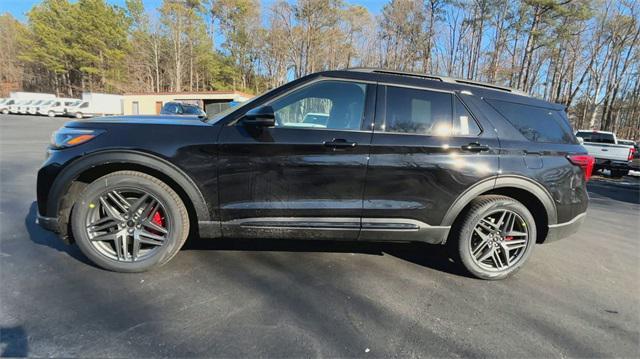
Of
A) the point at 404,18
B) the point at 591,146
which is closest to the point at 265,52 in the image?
the point at 404,18

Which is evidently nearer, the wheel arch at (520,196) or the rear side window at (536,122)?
the wheel arch at (520,196)

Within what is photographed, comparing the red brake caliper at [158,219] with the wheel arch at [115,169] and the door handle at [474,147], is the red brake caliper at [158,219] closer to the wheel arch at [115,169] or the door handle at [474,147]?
the wheel arch at [115,169]

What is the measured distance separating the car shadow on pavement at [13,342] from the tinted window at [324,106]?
2159 millimetres

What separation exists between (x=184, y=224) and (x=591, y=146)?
50.0ft

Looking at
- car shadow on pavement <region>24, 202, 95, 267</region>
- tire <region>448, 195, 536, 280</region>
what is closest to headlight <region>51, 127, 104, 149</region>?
car shadow on pavement <region>24, 202, 95, 267</region>

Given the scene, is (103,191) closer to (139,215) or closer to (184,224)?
(139,215)

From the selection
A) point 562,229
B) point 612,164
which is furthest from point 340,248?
point 612,164

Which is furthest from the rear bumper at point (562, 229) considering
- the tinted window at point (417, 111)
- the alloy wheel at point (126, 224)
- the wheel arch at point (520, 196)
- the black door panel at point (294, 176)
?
the alloy wheel at point (126, 224)

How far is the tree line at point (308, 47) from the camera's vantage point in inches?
1156

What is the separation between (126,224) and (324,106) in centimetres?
197

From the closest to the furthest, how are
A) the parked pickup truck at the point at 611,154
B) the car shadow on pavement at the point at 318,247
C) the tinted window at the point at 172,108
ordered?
the car shadow on pavement at the point at 318,247
the parked pickup truck at the point at 611,154
the tinted window at the point at 172,108

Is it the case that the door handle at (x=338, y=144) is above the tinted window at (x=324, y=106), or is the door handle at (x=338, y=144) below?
below

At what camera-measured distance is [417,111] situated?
286cm

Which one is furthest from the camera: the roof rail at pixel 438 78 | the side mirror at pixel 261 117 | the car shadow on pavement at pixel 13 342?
the roof rail at pixel 438 78
